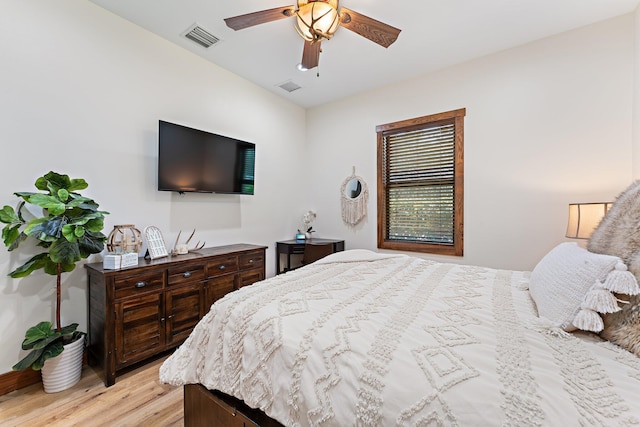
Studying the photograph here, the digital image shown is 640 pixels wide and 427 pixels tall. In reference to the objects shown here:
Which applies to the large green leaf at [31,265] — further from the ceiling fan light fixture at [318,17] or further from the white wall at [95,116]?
the ceiling fan light fixture at [318,17]

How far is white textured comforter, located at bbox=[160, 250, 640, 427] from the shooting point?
67cm

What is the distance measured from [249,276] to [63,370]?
1503mm

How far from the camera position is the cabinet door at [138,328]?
195 cm

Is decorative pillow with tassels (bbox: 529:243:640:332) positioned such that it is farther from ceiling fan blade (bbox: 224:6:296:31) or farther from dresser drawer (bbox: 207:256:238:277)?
dresser drawer (bbox: 207:256:238:277)

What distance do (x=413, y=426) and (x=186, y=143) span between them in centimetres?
280

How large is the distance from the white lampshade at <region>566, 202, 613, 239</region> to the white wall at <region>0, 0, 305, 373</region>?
3271 mm

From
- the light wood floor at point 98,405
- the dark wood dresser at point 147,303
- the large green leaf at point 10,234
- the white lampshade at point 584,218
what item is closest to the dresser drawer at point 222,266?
the dark wood dresser at point 147,303

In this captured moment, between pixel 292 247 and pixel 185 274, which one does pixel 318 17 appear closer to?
pixel 185 274

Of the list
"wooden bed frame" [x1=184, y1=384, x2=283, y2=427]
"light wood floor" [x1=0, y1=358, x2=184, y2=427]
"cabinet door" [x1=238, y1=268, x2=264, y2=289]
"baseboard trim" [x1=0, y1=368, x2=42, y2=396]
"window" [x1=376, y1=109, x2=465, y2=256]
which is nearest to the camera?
"wooden bed frame" [x1=184, y1=384, x2=283, y2=427]

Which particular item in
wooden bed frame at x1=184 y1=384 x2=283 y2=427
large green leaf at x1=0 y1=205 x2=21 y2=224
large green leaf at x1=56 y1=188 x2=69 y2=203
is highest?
large green leaf at x1=56 y1=188 x2=69 y2=203

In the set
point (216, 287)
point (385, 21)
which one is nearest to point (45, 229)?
point (216, 287)

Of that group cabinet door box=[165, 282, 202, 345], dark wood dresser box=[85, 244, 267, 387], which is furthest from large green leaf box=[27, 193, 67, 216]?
cabinet door box=[165, 282, 202, 345]

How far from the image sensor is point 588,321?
0.93 metres

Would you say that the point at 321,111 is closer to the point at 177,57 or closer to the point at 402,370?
the point at 177,57
